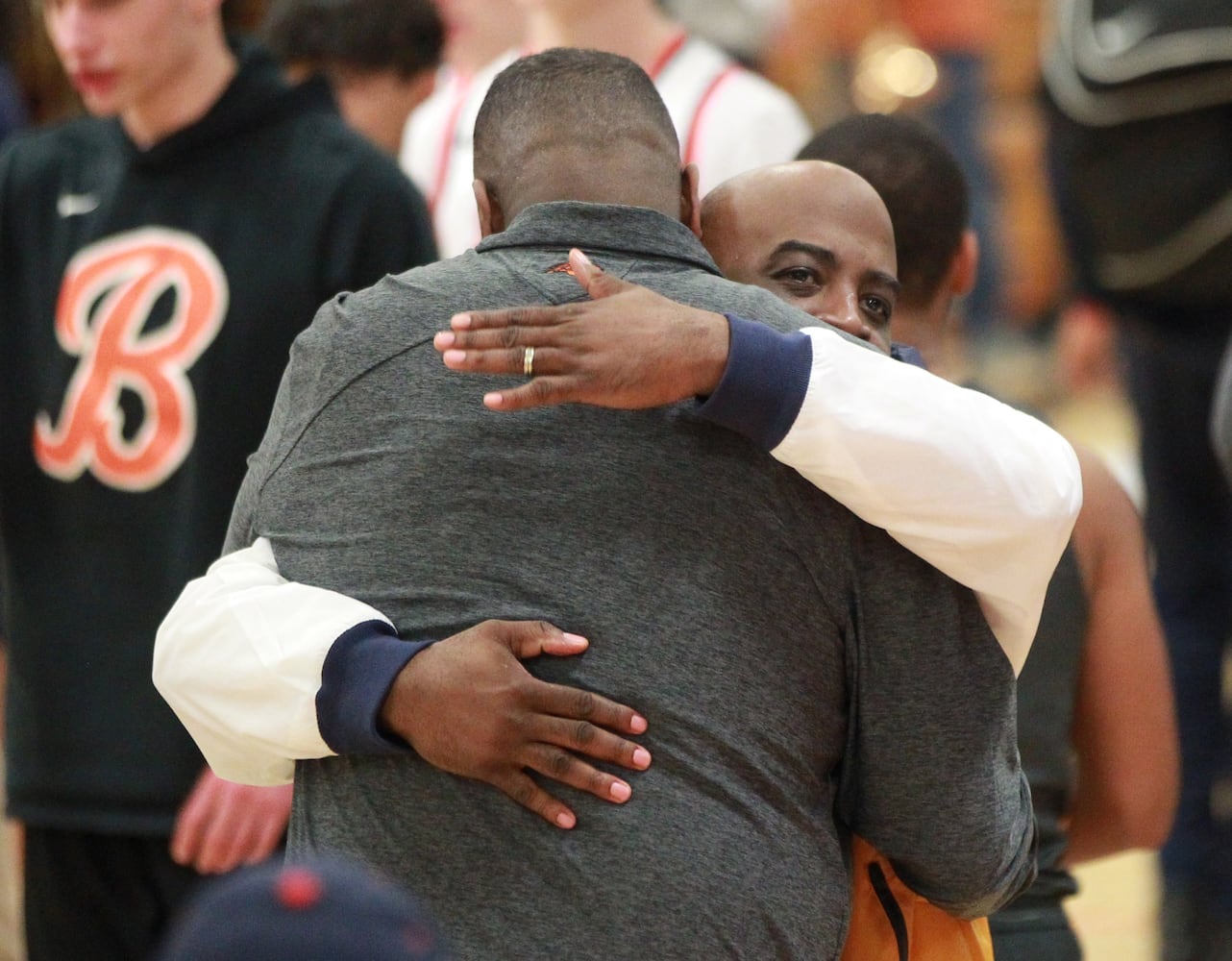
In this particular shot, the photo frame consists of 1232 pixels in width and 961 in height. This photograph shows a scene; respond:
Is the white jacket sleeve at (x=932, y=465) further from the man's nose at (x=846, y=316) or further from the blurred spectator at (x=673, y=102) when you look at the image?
the blurred spectator at (x=673, y=102)

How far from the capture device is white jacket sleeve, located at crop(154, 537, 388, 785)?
1.63 metres

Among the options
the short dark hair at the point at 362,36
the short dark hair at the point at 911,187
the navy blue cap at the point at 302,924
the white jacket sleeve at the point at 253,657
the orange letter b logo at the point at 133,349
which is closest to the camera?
the navy blue cap at the point at 302,924

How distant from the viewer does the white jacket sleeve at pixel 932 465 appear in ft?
5.04

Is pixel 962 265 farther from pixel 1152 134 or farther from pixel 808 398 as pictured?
pixel 1152 134

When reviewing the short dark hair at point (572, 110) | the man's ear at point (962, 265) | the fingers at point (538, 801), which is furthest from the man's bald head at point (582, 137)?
the man's ear at point (962, 265)

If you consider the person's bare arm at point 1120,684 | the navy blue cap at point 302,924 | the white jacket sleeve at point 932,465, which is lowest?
the person's bare arm at point 1120,684

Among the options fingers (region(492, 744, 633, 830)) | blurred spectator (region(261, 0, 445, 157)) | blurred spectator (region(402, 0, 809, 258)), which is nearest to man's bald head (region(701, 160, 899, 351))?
fingers (region(492, 744, 633, 830))

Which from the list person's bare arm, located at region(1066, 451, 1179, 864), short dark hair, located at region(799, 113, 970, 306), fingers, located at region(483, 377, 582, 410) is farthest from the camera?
short dark hair, located at region(799, 113, 970, 306)

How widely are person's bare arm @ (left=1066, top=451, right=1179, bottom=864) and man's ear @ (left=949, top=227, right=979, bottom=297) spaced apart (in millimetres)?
295

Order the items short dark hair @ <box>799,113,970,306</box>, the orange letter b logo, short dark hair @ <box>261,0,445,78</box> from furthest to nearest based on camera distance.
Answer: short dark hair @ <box>261,0,445,78</box>, the orange letter b logo, short dark hair @ <box>799,113,970,306</box>

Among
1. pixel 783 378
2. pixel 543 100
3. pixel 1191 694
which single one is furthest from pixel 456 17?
pixel 783 378

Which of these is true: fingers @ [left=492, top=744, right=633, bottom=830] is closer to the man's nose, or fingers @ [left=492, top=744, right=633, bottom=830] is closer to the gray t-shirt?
the gray t-shirt

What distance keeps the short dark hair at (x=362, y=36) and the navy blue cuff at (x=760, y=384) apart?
248 cm

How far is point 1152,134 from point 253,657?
2556mm
